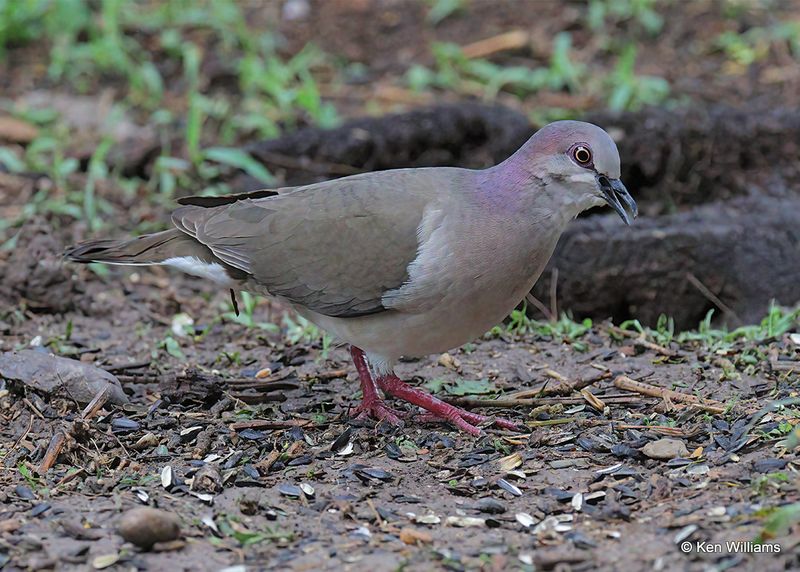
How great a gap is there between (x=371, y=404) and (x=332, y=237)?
0.77 m

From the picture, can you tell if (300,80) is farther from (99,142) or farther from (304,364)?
(304,364)

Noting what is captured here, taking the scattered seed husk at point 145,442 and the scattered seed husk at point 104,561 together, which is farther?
the scattered seed husk at point 145,442

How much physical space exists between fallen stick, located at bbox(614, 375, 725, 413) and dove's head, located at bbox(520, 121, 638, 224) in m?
0.88

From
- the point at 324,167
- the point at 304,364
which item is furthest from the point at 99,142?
the point at 304,364

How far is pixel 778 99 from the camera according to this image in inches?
341

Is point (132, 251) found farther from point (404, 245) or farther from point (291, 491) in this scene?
point (291, 491)

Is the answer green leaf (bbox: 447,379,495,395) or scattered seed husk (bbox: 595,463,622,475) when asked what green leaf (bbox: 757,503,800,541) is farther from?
green leaf (bbox: 447,379,495,395)

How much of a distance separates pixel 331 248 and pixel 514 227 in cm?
83

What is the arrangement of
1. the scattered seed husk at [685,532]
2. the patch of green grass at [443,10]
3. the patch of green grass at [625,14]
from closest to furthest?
the scattered seed husk at [685,532] → the patch of green grass at [625,14] → the patch of green grass at [443,10]

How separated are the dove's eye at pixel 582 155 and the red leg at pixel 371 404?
1370 mm

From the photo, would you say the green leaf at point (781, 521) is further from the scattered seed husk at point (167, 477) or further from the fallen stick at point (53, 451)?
the fallen stick at point (53, 451)

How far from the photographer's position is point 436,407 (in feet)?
15.7

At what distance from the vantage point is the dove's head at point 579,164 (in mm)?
4352

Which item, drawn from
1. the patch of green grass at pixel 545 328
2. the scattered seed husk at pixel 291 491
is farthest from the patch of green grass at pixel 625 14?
the scattered seed husk at pixel 291 491
